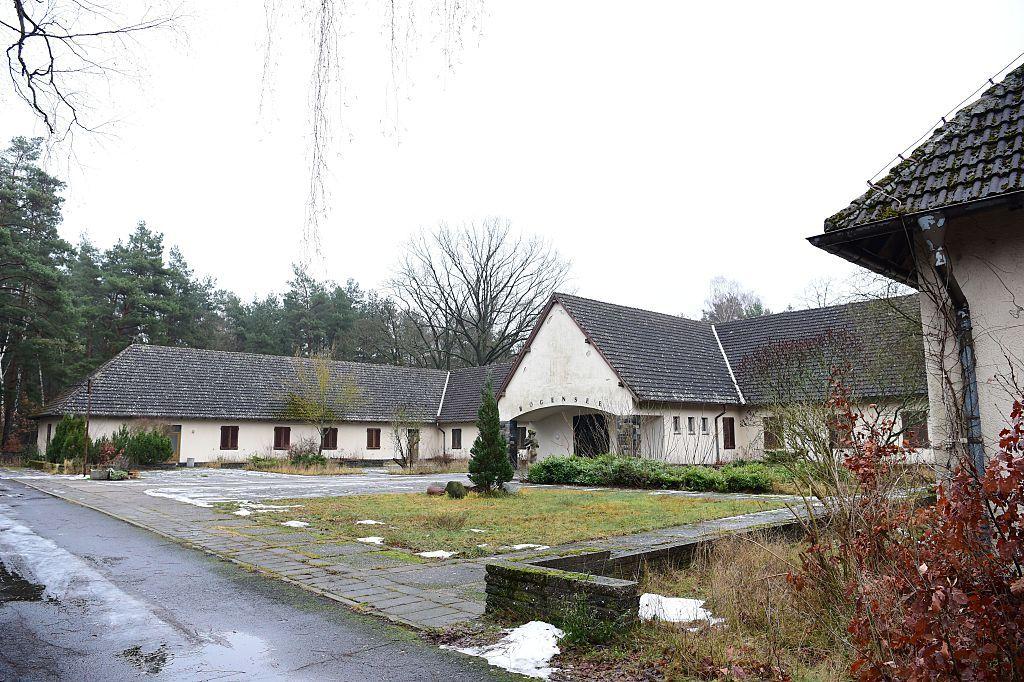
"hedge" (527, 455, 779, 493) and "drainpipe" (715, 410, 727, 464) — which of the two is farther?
"drainpipe" (715, 410, 727, 464)

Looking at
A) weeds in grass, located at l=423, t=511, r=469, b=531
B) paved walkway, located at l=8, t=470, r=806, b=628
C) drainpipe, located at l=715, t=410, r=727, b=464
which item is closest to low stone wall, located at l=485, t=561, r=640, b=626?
paved walkway, located at l=8, t=470, r=806, b=628

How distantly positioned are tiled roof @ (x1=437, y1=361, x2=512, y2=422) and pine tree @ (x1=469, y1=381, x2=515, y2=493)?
835 inches

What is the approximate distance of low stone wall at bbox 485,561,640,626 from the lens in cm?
521

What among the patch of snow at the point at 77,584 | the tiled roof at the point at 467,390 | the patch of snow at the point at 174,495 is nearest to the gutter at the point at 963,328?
the patch of snow at the point at 77,584

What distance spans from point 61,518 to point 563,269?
1609 inches

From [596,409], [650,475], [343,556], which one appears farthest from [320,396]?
[343,556]

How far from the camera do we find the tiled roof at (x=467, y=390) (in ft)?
134

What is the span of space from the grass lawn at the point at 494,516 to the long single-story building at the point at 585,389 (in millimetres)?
3532

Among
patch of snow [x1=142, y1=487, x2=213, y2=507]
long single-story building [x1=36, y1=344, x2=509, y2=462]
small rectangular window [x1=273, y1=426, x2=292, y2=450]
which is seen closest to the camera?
patch of snow [x1=142, y1=487, x2=213, y2=507]

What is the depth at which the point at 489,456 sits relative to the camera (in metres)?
17.6

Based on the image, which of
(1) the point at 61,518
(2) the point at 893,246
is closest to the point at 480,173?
(2) the point at 893,246

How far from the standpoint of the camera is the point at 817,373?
22.7 metres

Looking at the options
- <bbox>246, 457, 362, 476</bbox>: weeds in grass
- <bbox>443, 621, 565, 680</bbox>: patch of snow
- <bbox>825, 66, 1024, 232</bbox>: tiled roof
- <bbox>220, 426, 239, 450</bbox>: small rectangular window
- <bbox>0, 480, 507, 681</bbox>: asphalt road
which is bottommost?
<bbox>246, 457, 362, 476</bbox>: weeds in grass

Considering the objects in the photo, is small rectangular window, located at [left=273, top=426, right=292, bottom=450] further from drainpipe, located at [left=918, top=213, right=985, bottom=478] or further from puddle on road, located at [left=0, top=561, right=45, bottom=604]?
drainpipe, located at [left=918, top=213, right=985, bottom=478]
